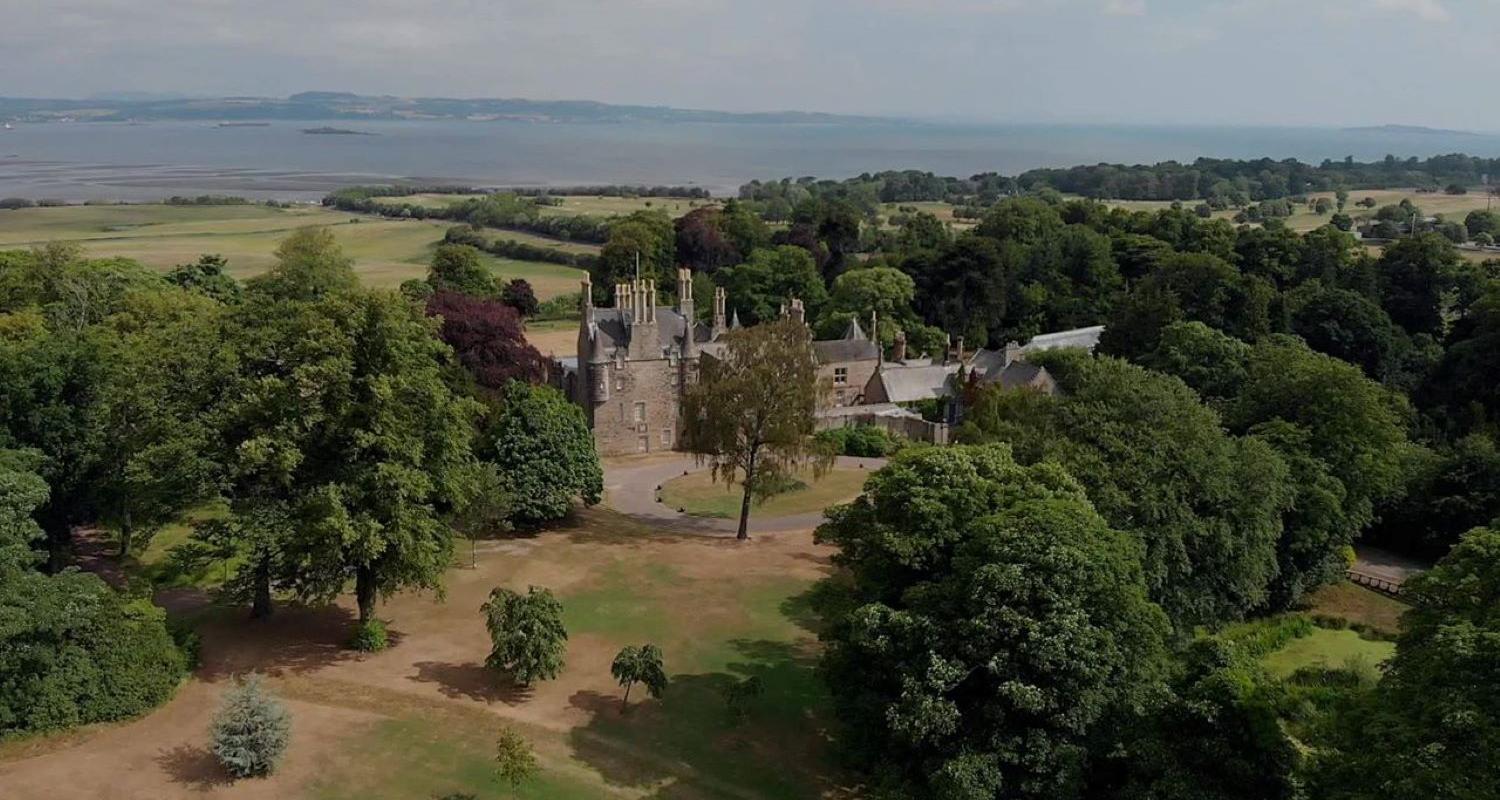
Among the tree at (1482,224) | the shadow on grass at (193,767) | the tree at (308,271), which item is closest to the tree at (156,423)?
the shadow on grass at (193,767)

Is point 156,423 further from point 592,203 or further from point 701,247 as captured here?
point 592,203

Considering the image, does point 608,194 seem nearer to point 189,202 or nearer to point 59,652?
point 189,202

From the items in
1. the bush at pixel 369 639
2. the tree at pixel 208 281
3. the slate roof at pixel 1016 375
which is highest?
the tree at pixel 208 281

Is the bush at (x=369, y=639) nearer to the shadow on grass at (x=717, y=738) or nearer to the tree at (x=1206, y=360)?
the shadow on grass at (x=717, y=738)

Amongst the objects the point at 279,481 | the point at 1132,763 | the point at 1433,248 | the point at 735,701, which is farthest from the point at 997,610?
the point at 1433,248

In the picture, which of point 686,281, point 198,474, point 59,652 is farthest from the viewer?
point 686,281
